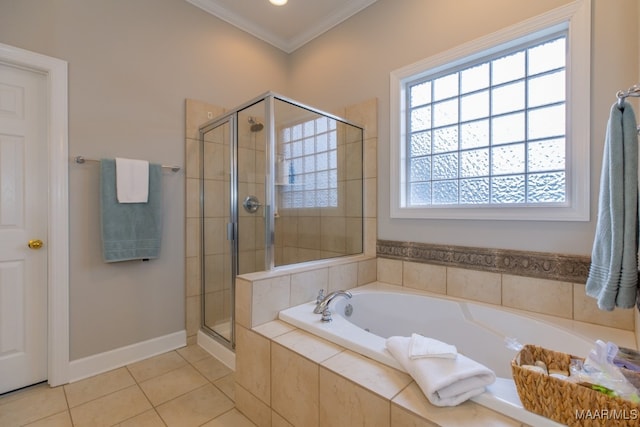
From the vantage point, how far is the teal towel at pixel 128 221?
1896 millimetres

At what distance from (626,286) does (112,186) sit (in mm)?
2655

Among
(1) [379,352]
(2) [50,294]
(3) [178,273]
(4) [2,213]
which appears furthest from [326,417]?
(4) [2,213]

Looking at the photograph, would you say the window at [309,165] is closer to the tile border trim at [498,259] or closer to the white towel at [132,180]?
the tile border trim at [498,259]

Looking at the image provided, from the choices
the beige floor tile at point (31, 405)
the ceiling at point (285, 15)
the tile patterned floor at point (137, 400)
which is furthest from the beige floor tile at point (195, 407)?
the ceiling at point (285, 15)

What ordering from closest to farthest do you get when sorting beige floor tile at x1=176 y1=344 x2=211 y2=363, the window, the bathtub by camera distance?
the bathtub, the window, beige floor tile at x1=176 y1=344 x2=211 y2=363

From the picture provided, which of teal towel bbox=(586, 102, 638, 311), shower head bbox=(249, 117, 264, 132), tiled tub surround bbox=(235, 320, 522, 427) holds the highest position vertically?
shower head bbox=(249, 117, 264, 132)

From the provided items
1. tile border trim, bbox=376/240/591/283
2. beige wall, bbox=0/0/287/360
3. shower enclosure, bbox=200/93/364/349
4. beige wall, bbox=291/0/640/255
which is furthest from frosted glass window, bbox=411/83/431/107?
beige wall, bbox=0/0/287/360

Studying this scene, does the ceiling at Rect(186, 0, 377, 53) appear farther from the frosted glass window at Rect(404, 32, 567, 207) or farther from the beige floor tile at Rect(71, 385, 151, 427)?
the beige floor tile at Rect(71, 385, 151, 427)

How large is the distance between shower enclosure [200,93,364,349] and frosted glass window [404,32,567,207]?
535 millimetres

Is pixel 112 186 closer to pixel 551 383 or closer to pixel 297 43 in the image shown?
pixel 297 43

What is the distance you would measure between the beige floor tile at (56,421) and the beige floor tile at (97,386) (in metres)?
0.08

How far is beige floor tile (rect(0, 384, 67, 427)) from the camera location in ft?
4.88

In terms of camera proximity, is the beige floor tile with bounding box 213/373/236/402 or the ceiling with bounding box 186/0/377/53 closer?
the beige floor tile with bounding box 213/373/236/402

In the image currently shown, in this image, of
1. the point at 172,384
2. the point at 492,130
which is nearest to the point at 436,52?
the point at 492,130
